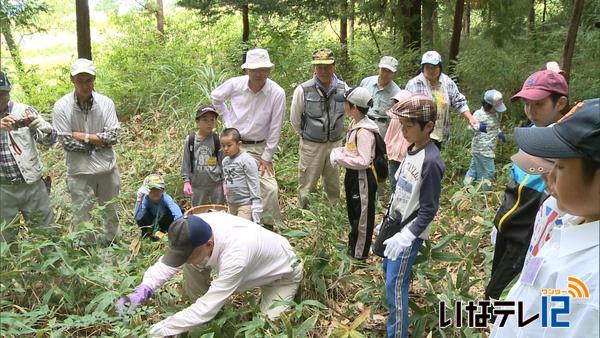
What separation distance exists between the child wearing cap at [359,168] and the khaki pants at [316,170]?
90 centimetres

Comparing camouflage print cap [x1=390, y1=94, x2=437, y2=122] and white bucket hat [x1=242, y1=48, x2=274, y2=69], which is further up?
white bucket hat [x1=242, y1=48, x2=274, y2=69]

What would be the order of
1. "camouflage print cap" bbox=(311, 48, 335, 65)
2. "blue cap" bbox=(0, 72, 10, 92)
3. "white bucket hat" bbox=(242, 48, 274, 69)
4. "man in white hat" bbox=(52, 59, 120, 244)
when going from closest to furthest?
"blue cap" bbox=(0, 72, 10, 92), "man in white hat" bbox=(52, 59, 120, 244), "white bucket hat" bbox=(242, 48, 274, 69), "camouflage print cap" bbox=(311, 48, 335, 65)

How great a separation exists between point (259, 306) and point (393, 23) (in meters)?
7.24

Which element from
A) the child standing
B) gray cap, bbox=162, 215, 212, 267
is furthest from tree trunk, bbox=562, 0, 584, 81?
gray cap, bbox=162, 215, 212, 267

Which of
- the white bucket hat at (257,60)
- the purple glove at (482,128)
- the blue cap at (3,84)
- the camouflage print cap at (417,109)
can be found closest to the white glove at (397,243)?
the camouflage print cap at (417,109)

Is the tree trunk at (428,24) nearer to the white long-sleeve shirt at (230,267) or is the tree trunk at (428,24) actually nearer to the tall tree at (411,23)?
the tall tree at (411,23)

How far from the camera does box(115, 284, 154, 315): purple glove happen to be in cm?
274

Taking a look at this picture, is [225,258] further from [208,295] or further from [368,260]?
[368,260]

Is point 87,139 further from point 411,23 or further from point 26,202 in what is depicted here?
point 411,23

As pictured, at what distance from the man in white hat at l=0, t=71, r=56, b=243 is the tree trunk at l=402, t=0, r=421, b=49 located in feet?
21.9

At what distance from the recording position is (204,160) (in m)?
4.40

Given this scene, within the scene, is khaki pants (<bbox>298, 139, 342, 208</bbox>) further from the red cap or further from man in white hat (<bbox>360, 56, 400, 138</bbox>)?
the red cap

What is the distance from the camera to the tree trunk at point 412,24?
8609 mm

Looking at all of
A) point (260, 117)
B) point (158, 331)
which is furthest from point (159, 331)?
point (260, 117)
